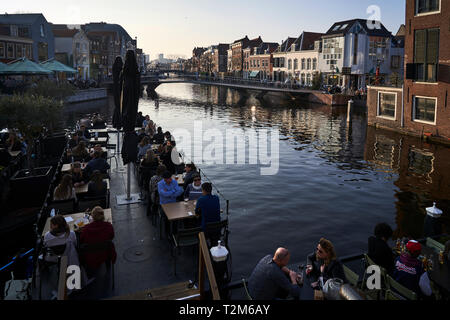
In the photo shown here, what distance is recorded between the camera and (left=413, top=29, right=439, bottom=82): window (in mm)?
28172

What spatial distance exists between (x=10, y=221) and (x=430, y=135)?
90.1ft

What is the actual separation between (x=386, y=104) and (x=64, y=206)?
32.4 metres

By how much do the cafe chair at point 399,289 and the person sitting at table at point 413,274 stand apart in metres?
0.29

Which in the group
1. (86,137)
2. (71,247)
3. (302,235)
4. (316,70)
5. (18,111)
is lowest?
(302,235)

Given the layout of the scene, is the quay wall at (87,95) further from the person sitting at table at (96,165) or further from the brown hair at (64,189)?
the brown hair at (64,189)

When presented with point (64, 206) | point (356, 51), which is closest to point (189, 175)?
point (64, 206)

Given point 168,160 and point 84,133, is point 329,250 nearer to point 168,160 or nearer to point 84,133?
point 168,160

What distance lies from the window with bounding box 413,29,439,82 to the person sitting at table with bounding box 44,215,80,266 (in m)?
28.7

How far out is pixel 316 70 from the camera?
238 feet

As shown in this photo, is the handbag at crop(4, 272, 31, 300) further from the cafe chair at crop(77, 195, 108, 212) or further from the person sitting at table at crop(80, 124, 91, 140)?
the person sitting at table at crop(80, 124, 91, 140)

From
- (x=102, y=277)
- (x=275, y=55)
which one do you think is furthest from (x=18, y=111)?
(x=275, y=55)

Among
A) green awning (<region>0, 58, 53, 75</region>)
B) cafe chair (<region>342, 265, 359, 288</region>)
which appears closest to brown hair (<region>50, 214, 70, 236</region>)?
cafe chair (<region>342, 265, 359, 288</region>)

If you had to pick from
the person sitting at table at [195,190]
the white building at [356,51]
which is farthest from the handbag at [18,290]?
the white building at [356,51]

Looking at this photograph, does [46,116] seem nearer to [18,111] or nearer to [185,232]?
[18,111]
